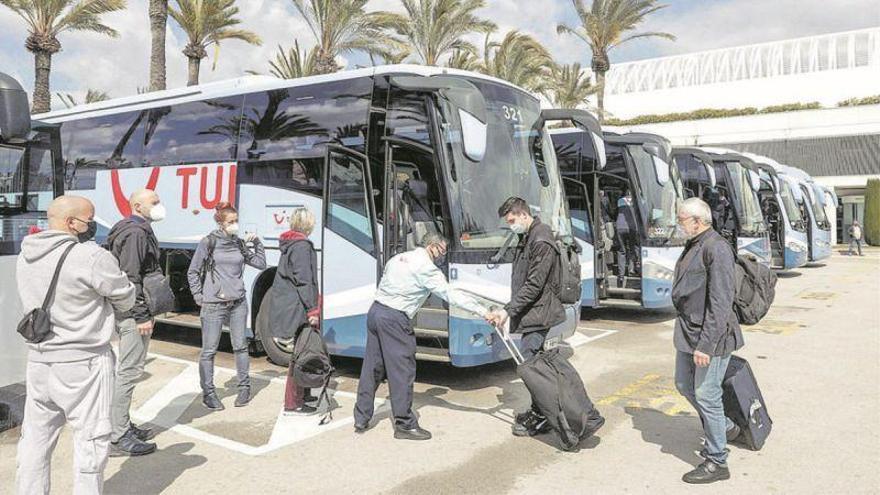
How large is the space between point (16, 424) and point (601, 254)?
29.9 ft

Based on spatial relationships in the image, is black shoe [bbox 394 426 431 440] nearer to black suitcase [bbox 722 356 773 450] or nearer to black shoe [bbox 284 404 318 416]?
black shoe [bbox 284 404 318 416]

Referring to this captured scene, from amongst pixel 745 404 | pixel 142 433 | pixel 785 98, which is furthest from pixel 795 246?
pixel 785 98

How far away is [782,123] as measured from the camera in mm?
43656

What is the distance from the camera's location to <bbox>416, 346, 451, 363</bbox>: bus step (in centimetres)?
688

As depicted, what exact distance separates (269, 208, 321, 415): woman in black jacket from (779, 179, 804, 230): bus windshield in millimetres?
17959

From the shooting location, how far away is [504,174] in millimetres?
7391

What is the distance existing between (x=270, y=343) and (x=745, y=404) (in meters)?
5.55

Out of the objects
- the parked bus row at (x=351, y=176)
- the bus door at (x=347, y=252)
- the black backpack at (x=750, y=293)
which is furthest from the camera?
the bus door at (x=347, y=252)

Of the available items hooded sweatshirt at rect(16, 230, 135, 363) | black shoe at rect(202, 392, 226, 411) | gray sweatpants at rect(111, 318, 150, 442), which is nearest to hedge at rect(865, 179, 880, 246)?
black shoe at rect(202, 392, 226, 411)

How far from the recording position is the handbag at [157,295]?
16.4ft

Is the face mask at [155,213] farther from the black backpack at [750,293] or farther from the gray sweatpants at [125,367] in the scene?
the black backpack at [750,293]

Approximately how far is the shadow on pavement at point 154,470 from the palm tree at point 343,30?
16979mm

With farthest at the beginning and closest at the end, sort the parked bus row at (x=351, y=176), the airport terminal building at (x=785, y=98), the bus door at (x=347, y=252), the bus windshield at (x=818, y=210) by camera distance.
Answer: the airport terminal building at (x=785, y=98) < the bus windshield at (x=818, y=210) < the bus door at (x=347, y=252) < the parked bus row at (x=351, y=176)

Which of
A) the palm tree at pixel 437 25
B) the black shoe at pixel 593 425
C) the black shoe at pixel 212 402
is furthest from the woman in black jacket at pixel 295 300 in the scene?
the palm tree at pixel 437 25
